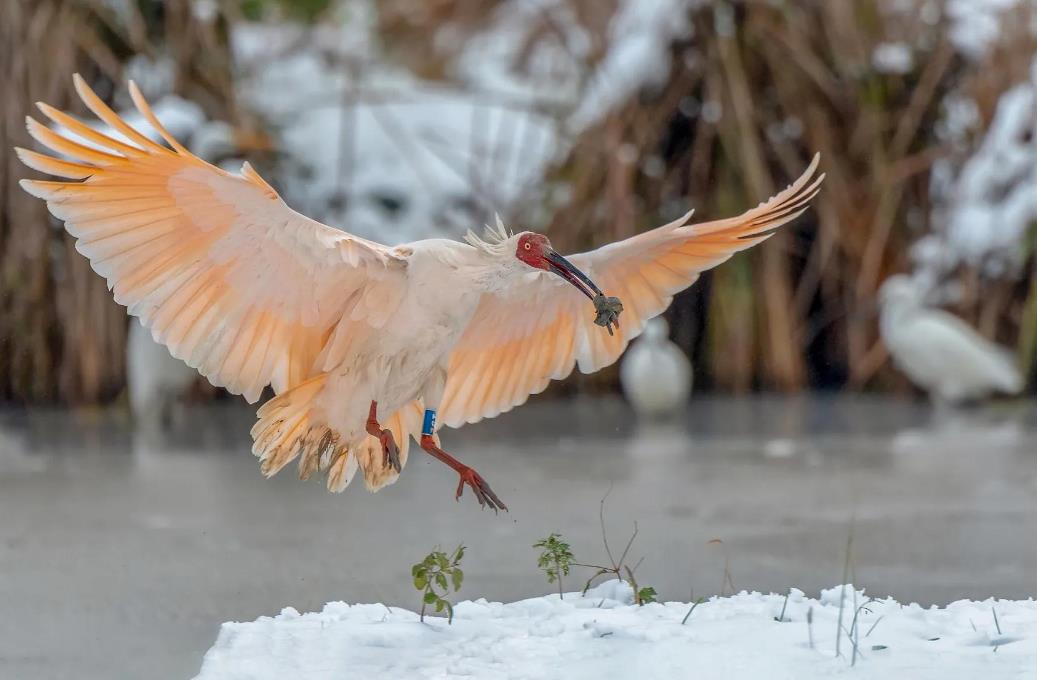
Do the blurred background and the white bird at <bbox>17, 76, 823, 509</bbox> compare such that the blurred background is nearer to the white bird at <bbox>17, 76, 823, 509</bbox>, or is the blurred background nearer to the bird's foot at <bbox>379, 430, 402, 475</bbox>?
Result: the white bird at <bbox>17, 76, 823, 509</bbox>

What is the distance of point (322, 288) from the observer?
3385mm

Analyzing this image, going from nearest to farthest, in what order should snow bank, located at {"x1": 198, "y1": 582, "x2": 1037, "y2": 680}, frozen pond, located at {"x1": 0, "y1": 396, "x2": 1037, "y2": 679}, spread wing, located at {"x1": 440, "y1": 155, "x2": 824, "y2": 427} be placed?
1. snow bank, located at {"x1": 198, "y1": 582, "x2": 1037, "y2": 680}
2. frozen pond, located at {"x1": 0, "y1": 396, "x2": 1037, "y2": 679}
3. spread wing, located at {"x1": 440, "y1": 155, "x2": 824, "y2": 427}

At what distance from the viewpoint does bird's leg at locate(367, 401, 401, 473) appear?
135 inches

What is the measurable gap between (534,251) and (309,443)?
2.41 ft

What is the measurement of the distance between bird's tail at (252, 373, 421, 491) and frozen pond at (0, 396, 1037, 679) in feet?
0.83

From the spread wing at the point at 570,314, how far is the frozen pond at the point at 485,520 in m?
0.44

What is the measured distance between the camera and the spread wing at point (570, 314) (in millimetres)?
3734

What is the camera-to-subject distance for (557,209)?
859 centimetres

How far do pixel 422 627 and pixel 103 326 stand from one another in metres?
5.31

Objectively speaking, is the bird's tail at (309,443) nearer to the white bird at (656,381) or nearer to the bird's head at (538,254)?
the bird's head at (538,254)

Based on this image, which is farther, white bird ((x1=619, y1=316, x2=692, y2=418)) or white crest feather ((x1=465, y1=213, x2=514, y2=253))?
white bird ((x1=619, y1=316, x2=692, y2=418))

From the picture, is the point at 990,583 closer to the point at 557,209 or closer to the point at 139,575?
the point at 139,575

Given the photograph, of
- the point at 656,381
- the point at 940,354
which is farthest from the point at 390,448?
the point at 940,354

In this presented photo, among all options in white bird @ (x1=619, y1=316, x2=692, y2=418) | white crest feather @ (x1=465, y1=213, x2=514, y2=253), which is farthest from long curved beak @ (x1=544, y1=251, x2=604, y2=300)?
white bird @ (x1=619, y1=316, x2=692, y2=418)
